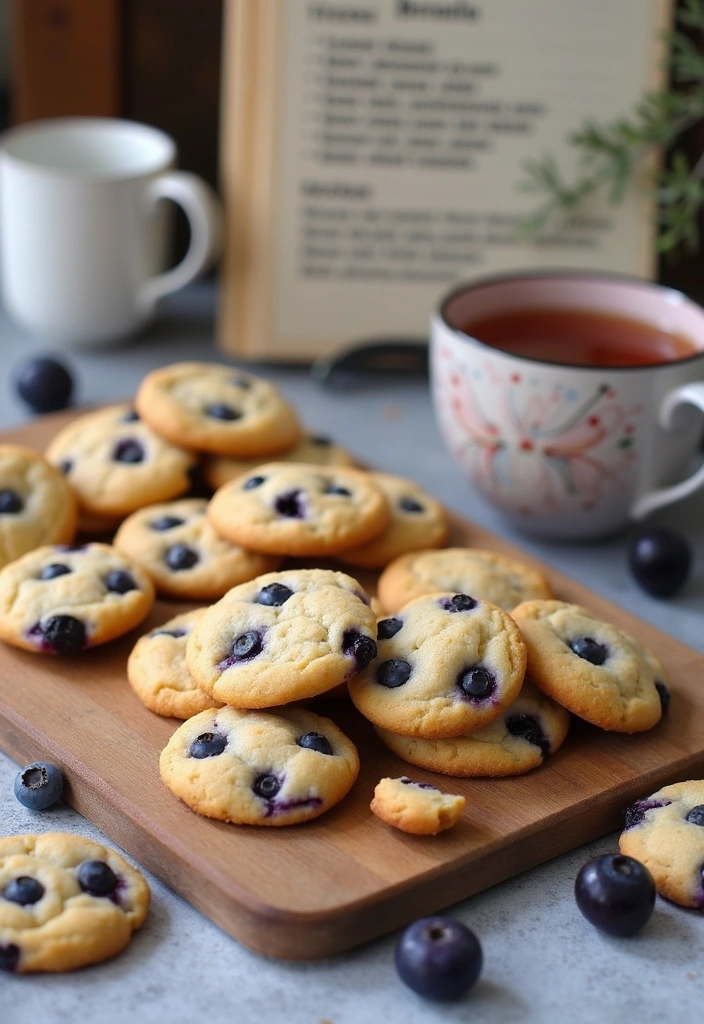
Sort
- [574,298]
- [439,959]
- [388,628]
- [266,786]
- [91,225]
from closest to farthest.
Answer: [439,959], [266,786], [388,628], [574,298], [91,225]

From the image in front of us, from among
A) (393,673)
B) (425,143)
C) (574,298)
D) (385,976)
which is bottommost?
(385,976)

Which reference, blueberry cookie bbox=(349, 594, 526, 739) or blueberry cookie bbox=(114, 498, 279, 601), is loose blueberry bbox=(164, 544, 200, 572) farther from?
blueberry cookie bbox=(349, 594, 526, 739)

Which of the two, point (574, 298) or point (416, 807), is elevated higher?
point (574, 298)

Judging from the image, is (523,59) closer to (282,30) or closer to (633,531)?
(282,30)

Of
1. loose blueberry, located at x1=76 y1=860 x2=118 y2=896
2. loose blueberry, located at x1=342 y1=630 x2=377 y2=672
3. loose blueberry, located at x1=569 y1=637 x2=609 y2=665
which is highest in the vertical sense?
loose blueberry, located at x1=342 y1=630 x2=377 y2=672

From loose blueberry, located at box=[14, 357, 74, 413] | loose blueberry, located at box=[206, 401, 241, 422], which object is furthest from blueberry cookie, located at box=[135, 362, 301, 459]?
loose blueberry, located at box=[14, 357, 74, 413]

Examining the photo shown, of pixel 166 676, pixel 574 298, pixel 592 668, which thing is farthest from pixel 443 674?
pixel 574 298

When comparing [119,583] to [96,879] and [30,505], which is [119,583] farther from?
[96,879]
